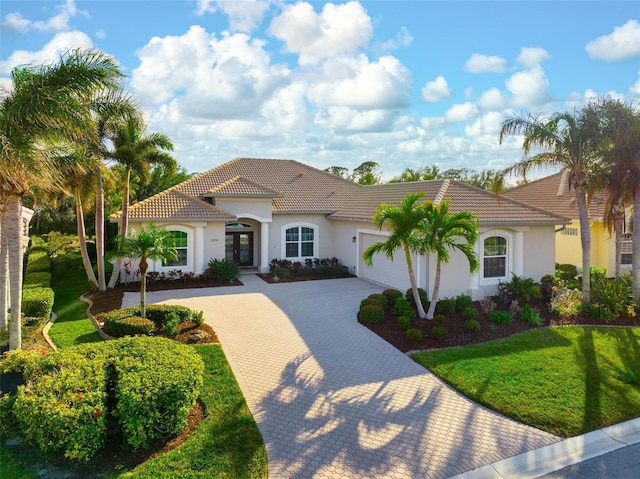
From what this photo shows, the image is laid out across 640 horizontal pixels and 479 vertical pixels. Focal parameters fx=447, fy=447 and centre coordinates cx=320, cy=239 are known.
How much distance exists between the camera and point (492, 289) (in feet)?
59.3

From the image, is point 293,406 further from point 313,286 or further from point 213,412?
point 313,286

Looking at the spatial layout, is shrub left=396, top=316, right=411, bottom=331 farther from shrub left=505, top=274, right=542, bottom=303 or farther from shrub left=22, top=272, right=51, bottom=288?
shrub left=22, top=272, right=51, bottom=288

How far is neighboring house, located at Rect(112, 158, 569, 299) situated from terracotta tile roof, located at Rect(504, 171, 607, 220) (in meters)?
6.73

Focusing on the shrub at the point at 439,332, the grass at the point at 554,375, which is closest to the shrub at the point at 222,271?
the shrub at the point at 439,332

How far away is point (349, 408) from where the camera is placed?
29.5 ft

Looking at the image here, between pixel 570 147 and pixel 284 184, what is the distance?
16.1 metres

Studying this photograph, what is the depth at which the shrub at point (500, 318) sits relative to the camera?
1456cm

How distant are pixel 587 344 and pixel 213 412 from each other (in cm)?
1088

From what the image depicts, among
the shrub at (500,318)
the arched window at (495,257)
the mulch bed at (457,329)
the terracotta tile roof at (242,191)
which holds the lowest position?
the mulch bed at (457,329)

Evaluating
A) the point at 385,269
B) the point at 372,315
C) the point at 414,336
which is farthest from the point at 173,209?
the point at 414,336

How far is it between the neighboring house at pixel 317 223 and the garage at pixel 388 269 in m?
0.04

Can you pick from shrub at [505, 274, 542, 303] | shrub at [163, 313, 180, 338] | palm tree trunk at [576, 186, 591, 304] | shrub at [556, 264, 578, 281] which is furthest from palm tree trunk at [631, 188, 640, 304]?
shrub at [163, 313, 180, 338]

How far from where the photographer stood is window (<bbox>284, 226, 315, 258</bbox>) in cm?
2472

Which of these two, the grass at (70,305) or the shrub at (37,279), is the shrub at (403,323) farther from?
the shrub at (37,279)
